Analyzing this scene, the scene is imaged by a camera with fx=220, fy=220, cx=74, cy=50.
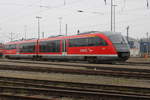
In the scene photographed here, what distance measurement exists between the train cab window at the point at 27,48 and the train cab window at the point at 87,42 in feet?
26.4

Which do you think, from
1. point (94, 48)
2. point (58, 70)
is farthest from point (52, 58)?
point (58, 70)

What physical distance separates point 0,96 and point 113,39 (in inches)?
523

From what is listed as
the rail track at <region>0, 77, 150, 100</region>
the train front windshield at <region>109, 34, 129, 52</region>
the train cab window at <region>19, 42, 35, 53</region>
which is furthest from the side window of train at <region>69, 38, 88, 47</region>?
the rail track at <region>0, 77, 150, 100</region>

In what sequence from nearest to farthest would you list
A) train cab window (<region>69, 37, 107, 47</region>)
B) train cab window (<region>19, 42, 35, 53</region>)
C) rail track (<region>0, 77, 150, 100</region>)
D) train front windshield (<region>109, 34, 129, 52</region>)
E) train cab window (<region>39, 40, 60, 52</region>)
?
rail track (<region>0, 77, 150, 100</region>) < train front windshield (<region>109, 34, 129, 52</region>) < train cab window (<region>69, 37, 107, 47</region>) < train cab window (<region>39, 40, 60, 52</region>) < train cab window (<region>19, 42, 35, 53</region>)

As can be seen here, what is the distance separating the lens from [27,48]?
29.9m

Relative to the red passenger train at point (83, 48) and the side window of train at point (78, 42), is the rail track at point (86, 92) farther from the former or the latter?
the side window of train at point (78, 42)

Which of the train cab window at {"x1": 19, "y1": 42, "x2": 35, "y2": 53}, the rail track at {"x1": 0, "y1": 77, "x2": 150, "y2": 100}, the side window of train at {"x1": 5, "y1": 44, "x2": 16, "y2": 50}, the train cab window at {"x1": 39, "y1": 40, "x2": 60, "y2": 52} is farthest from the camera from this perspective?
the side window of train at {"x1": 5, "y1": 44, "x2": 16, "y2": 50}

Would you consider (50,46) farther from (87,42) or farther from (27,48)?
(87,42)

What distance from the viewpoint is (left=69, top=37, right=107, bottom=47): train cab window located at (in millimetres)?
19350

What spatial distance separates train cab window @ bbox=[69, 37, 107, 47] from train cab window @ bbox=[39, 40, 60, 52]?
2.44 m

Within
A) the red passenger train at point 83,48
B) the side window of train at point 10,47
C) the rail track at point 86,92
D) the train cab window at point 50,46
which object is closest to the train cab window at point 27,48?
the red passenger train at point 83,48

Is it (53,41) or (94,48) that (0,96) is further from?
(53,41)

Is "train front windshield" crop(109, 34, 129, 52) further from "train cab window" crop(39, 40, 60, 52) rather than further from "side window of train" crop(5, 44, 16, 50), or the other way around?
"side window of train" crop(5, 44, 16, 50)

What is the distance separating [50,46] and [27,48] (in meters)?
5.44
